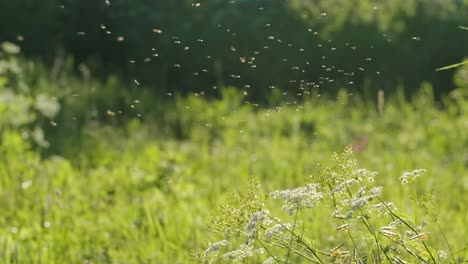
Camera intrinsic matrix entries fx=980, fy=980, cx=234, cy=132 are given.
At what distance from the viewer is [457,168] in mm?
5199

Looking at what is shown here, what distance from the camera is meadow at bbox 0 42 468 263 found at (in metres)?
3.77

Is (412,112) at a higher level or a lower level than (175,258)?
lower

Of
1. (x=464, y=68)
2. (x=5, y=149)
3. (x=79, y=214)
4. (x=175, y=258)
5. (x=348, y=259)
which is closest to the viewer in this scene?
(x=348, y=259)

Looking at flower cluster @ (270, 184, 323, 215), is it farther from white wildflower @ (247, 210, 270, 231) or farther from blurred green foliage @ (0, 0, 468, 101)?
blurred green foliage @ (0, 0, 468, 101)

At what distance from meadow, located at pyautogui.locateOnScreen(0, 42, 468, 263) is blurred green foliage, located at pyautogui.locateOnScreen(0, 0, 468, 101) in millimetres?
374

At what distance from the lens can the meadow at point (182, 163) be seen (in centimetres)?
377

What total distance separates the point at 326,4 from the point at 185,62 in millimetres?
1175

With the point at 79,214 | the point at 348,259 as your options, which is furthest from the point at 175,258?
the point at 348,259

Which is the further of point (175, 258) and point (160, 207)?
point (160, 207)

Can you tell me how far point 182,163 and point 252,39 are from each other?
2.20 metres

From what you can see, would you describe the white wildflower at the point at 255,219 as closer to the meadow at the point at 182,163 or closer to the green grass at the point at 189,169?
the meadow at the point at 182,163

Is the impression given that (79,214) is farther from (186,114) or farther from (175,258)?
(186,114)

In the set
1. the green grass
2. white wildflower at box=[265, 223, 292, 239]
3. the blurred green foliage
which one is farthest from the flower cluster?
the blurred green foliage

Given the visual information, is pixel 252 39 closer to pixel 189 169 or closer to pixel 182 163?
pixel 182 163
